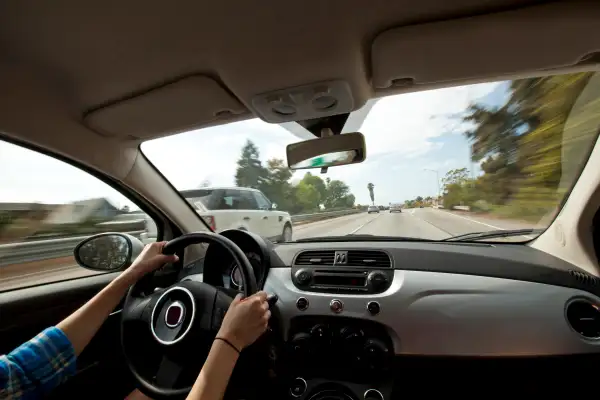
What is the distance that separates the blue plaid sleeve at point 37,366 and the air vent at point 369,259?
1.59 metres

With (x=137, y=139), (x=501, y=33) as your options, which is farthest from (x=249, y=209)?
(x=501, y=33)

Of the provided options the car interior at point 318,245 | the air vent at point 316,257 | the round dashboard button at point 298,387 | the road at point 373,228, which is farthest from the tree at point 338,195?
the round dashboard button at point 298,387

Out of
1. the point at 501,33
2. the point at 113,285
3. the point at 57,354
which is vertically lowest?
the point at 57,354

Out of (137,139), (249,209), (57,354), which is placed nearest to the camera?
(57,354)

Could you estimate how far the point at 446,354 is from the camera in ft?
6.51

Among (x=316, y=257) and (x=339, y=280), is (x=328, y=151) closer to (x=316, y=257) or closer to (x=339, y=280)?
(x=316, y=257)

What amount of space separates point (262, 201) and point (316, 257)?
150 cm

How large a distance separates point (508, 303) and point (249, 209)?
8.48ft

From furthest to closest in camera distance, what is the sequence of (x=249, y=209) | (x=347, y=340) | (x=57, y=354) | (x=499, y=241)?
(x=249, y=209) < (x=499, y=241) < (x=347, y=340) < (x=57, y=354)

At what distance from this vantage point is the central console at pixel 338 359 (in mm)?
2092

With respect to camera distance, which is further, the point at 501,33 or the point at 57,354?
the point at 501,33

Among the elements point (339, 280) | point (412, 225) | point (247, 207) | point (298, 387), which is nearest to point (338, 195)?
point (412, 225)

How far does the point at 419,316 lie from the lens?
2025 millimetres

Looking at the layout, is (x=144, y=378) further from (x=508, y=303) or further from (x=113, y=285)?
(x=508, y=303)
